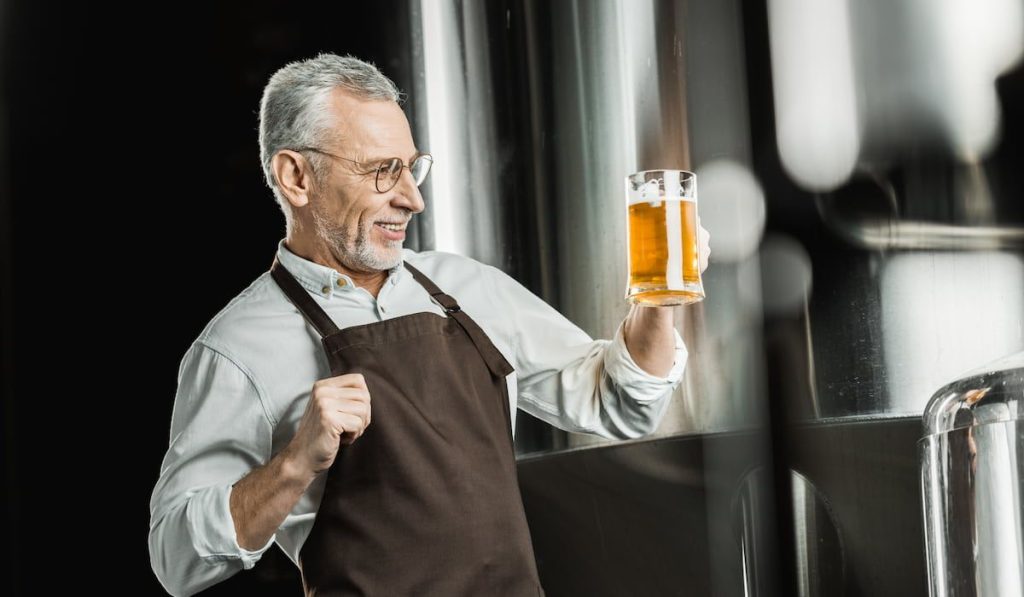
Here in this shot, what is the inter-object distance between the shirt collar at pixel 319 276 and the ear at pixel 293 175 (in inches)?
3.5

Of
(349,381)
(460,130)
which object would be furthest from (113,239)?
(349,381)

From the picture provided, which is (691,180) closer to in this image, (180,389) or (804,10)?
(804,10)

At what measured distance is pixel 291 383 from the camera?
1728 mm

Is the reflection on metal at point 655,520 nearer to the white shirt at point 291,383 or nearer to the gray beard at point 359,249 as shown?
the white shirt at point 291,383

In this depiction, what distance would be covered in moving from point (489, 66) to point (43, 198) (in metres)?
1.28

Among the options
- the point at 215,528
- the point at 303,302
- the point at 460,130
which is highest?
the point at 460,130

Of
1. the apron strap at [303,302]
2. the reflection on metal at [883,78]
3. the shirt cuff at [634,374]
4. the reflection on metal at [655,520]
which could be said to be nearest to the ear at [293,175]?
the apron strap at [303,302]

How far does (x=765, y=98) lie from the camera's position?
2012 mm

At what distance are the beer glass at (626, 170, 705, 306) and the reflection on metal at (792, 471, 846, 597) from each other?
57cm

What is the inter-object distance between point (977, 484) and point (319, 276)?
0.97 meters

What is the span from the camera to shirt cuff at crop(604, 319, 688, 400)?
1.73 metres

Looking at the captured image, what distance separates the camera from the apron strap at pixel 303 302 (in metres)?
1.74

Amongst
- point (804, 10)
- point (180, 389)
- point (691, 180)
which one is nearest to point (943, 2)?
point (804, 10)

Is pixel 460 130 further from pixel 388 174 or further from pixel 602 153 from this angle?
pixel 388 174
